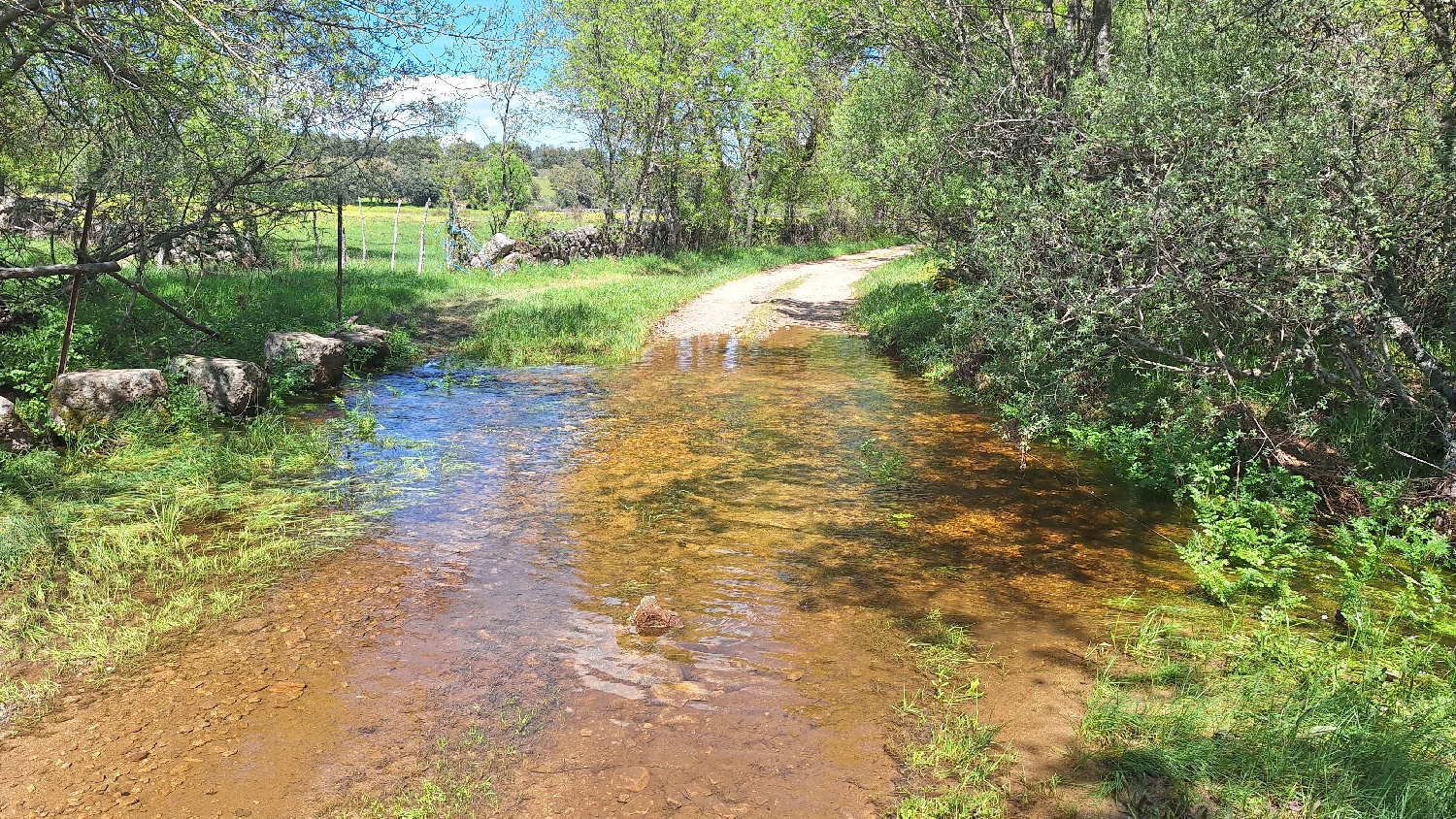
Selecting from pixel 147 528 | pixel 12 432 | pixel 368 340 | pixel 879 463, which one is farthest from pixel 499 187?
pixel 147 528

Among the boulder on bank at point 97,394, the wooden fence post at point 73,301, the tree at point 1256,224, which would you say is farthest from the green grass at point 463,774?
the wooden fence post at point 73,301

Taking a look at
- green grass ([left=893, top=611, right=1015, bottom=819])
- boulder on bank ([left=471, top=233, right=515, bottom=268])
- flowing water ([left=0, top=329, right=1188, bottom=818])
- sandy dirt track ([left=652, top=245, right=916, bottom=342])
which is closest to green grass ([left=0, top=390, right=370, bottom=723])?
flowing water ([left=0, top=329, right=1188, bottom=818])

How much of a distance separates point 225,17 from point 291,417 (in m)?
4.69

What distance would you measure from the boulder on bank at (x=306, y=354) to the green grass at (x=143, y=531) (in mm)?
2372

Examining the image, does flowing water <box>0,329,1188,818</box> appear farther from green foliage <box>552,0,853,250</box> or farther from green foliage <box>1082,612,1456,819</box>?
green foliage <box>552,0,853,250</box>

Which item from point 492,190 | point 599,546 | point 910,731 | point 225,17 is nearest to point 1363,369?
point 910,731

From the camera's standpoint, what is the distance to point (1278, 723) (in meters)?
3.98

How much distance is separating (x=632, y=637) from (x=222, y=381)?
7813 mm

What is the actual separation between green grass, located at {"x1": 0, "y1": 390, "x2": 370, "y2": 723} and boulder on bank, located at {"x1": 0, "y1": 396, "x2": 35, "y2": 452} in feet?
0.58

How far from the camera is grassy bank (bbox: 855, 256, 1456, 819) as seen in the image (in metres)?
3.59

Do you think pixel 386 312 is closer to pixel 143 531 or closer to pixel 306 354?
pixel 306 354

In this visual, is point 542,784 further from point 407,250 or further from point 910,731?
point 407,250

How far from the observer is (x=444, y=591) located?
575cm

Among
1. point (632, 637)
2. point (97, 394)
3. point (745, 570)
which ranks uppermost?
point (97, 394)
